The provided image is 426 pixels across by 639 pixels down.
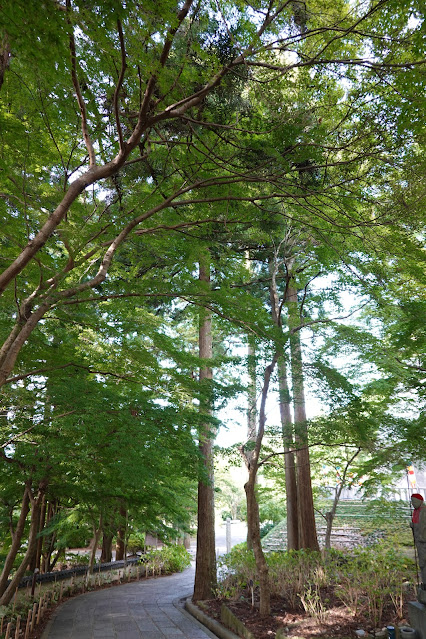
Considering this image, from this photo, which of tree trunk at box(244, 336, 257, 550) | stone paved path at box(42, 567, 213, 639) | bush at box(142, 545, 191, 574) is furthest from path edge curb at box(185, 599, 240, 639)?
bush at box(142, 545, 191, 574)

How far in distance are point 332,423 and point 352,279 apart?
3.26 m

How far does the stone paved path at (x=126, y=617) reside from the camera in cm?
771

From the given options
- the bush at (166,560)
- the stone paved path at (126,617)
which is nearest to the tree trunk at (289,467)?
the stone paved path at (126,617)

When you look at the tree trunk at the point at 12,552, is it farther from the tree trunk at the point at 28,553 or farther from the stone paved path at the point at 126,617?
the stone paved path at the point at 126,617

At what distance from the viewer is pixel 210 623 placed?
8.29m

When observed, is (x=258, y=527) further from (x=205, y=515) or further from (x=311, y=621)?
(x=205, y=515)

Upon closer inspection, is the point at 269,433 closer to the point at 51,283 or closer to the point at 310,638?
the point at 310,638

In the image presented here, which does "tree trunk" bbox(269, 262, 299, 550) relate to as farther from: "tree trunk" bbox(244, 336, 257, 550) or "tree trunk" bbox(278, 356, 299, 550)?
"tree trunk" bbox(244, 336, 257, 550)

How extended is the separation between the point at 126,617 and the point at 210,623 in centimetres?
192

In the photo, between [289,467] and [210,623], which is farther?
[289,467]

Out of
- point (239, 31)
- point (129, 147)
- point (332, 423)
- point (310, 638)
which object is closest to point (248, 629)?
point (310, 638)

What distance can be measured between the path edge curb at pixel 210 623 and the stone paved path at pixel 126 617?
0.17 m

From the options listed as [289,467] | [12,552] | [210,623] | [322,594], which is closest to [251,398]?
[289,467]

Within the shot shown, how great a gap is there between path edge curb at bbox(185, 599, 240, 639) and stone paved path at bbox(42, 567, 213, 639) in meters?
0.17
